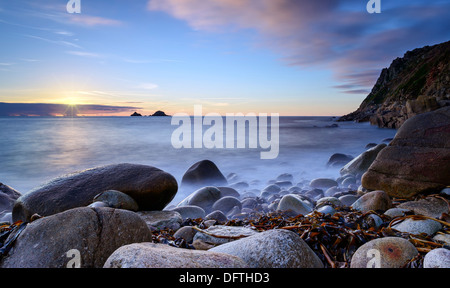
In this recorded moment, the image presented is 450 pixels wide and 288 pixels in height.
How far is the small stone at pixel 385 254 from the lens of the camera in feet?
5.93

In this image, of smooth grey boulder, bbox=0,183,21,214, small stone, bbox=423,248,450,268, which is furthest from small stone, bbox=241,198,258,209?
smooth grey boulder, bbox=0,183,21,214

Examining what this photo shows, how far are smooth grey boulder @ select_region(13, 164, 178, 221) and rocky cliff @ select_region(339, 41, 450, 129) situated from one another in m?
23.0

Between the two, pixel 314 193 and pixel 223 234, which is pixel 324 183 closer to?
pixel 314 193

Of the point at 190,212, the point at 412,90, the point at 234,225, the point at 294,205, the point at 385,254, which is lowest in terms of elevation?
the point at 190,212

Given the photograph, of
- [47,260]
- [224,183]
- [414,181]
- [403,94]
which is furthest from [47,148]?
[403,94]

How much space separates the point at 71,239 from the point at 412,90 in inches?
1949

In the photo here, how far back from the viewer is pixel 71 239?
1.86m

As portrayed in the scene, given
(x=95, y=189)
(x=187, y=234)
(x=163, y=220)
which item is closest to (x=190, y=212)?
(x=163, y=220)

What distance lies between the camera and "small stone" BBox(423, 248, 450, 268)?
1598 millimetres

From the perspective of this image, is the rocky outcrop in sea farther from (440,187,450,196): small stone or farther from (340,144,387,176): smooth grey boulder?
(340,144,387,176): smooth grey boulder

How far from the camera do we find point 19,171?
11.2 m

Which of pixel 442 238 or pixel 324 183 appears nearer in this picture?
pixel 442 238

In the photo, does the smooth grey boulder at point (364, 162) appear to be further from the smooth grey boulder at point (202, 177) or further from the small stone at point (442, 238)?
the small stone at point (442, 238)
